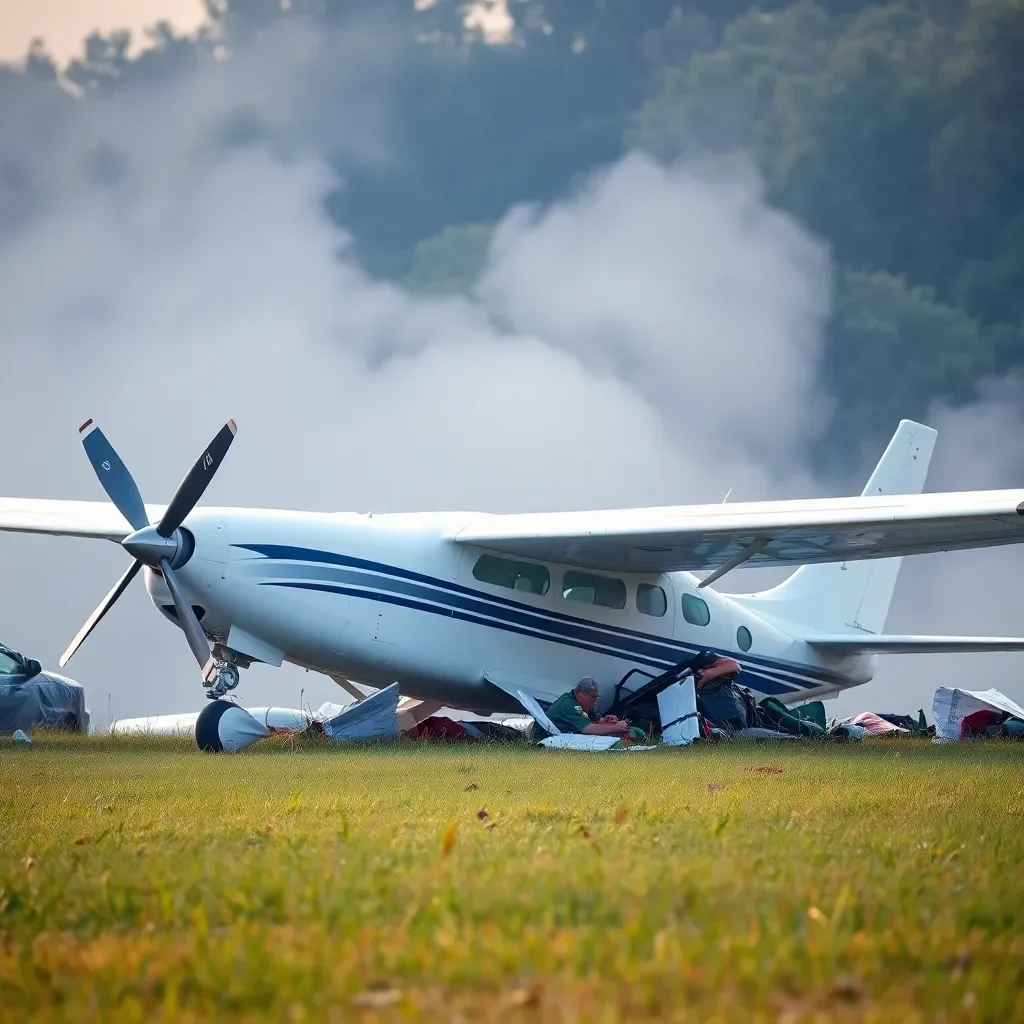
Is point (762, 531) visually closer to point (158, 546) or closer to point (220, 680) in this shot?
point (220, 680)

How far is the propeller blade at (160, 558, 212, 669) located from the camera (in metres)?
13.3

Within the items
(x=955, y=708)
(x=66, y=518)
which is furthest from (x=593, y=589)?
(x=66, y=518)

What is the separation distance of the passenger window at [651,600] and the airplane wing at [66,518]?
21.8 feet

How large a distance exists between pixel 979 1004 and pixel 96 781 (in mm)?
7447

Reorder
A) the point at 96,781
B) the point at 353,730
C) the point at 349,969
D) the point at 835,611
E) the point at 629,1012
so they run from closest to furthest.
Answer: the point at 629,1012, the point at 349,969, the point at 96,781, the point at 353,730, the point at 835,611

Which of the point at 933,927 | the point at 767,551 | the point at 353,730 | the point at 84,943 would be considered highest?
the point at 767,551

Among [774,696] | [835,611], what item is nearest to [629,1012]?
[774,696]

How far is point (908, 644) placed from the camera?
19172 mm

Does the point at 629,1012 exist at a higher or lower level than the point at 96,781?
lower

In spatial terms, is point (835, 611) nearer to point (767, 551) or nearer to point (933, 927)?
point (767, 551)

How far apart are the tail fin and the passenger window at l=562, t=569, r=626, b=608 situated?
11.9ft

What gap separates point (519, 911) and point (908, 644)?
17.3 m

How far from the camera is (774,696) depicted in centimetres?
1912

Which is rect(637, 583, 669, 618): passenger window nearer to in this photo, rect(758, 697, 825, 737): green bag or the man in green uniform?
Answer: rect(758, 697, 825, 737): green bag
